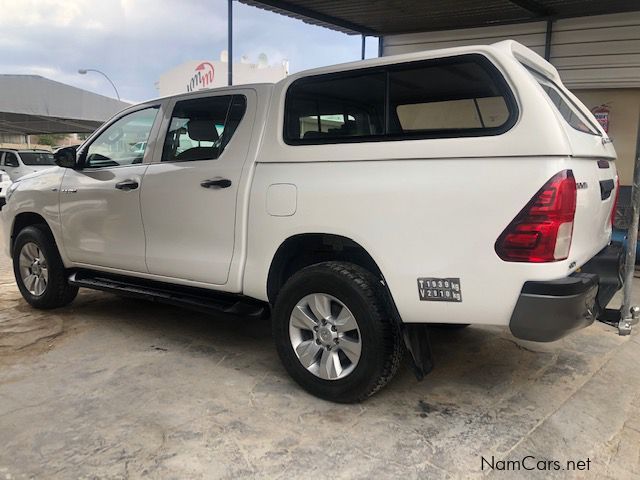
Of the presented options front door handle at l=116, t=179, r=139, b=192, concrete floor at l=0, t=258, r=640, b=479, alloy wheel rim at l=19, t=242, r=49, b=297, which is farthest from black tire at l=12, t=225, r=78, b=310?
front door handle at l=116, t=179, r=139, b=192

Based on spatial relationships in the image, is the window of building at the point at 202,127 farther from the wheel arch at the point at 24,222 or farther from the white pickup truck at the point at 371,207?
the wheel arch at the point at 24,222

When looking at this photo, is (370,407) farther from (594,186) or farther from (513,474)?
(594,186)

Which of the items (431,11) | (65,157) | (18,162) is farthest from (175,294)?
(18,162)

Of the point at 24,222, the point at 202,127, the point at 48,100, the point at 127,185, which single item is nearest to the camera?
the point at 202,127

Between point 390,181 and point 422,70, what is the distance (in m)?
0.71

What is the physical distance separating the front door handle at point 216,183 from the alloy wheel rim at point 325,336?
0.95 meters

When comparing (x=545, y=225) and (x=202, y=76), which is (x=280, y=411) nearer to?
(x=545, y=225)

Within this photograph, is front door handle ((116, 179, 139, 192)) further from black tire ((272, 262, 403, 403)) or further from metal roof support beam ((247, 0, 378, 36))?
metal roof support beam ((247, 0, 378, 36))

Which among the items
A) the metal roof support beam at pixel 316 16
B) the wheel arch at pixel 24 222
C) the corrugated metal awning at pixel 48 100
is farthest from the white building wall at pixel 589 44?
the corrugated metal awning at pixel 48 100

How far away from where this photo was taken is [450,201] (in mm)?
2742

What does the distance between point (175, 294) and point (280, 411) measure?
1.41 m

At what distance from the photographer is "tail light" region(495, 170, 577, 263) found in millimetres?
2527

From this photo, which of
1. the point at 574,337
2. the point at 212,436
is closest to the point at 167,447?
the point at 212,436

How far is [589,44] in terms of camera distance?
7.36 m
